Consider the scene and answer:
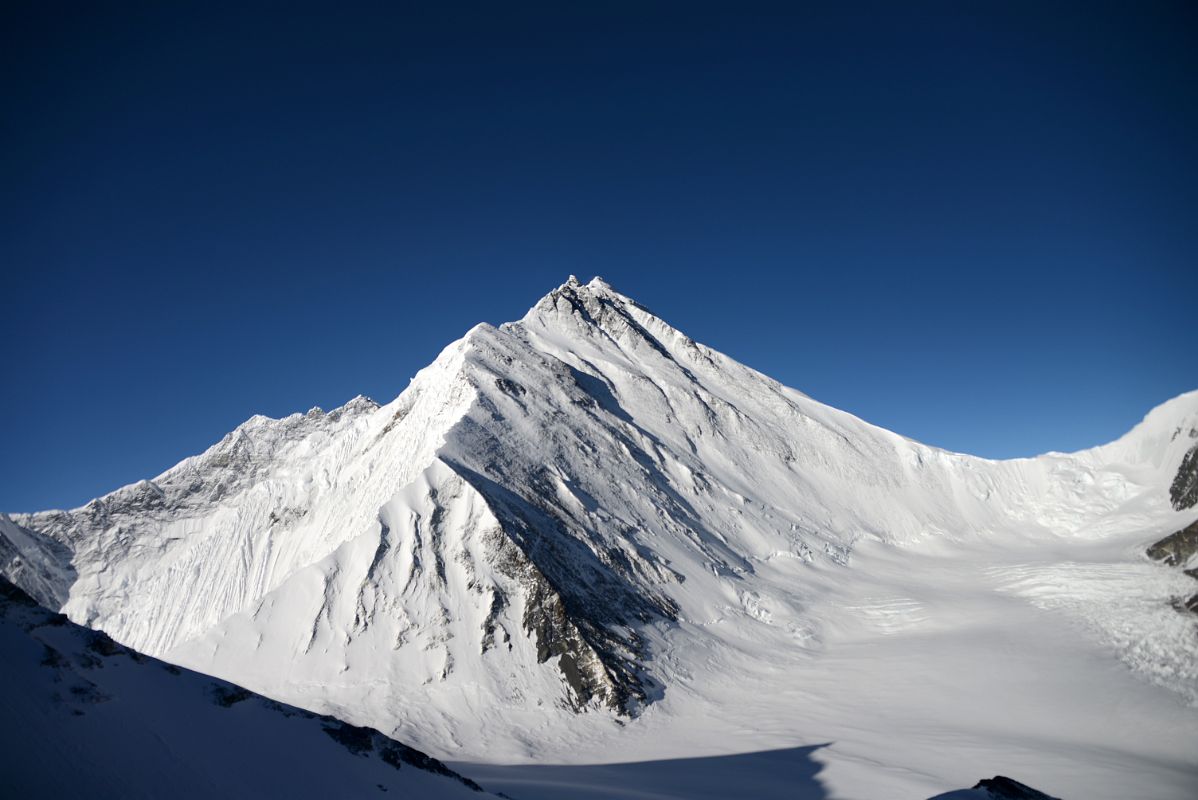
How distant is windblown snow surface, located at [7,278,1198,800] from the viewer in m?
46.6

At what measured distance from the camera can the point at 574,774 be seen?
131ft

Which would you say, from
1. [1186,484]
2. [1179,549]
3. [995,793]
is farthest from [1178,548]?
[995,793]

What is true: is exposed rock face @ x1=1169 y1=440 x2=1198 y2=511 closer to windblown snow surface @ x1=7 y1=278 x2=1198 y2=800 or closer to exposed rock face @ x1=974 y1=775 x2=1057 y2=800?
windblown snow surface @ x1=7 y1=278 x2=1198 y2=800

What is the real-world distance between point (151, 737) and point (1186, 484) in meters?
129

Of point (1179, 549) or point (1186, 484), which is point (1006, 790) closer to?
point (1179, 549)

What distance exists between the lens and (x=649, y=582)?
70688 mm

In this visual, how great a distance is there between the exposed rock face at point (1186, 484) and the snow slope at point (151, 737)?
11540 centimetres

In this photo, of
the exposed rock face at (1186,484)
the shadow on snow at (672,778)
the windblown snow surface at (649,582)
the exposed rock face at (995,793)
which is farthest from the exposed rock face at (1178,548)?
the exposed rock face at (995,793)

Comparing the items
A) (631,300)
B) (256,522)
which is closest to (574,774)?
(256,522)

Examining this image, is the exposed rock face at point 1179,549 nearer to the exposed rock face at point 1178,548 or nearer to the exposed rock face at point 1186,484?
the exposed rock face at point 1178,548

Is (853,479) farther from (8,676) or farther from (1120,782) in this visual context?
(8,676)

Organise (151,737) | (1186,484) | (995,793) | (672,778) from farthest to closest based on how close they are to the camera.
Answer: (1186,484), (672,778), (995,793), (151,737)

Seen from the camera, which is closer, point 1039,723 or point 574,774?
point 574,774

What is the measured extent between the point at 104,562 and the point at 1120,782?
11781 cm
